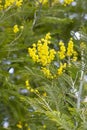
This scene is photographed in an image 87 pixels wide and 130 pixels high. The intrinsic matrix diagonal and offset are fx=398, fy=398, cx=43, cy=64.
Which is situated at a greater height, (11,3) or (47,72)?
(11,3)

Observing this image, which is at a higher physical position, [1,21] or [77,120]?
[1,21]

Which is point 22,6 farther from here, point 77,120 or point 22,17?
point 77,120

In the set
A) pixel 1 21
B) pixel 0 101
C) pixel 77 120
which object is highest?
pixel 1 21

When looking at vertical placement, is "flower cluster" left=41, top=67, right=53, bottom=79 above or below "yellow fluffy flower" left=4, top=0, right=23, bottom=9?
below

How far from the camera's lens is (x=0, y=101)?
4.97 m

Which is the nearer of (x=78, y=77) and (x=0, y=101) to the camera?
(x=78, y=77)

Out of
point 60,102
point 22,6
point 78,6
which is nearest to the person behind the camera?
point 60,102

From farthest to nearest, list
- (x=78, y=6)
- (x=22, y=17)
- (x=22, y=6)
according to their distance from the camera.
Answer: (x=78, y=6), (x=22, y=17), (x=22, y=6)

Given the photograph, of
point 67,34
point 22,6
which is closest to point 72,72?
point 22,6

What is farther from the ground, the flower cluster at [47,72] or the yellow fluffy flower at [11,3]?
the yellow fluffy flower at [11,3]

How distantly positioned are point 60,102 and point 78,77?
0.42 m

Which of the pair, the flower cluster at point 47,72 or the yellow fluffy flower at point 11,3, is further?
the yellow fluffy flower at point 11,3

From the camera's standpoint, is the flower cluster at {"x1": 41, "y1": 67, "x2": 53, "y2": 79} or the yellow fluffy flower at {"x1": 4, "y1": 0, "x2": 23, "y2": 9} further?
the yellow fluffy flower at {"x1": 4, "y1": 0, "x2": 23, "y2": 9}

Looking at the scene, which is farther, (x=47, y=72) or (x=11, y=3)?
(x=11, y=3)
